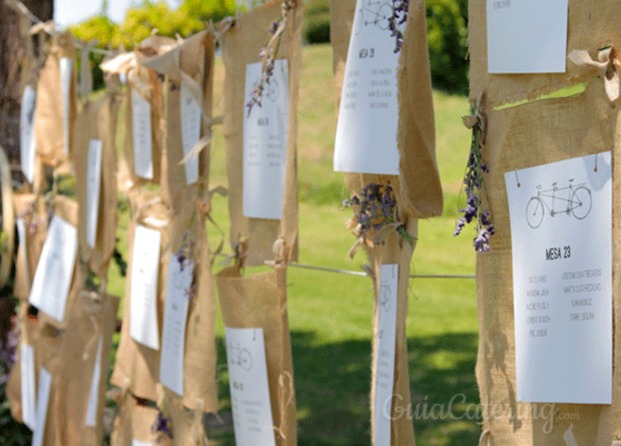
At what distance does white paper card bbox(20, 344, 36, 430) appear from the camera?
2.91m

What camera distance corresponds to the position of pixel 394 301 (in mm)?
1287

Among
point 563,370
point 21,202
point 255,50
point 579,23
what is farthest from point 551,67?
point 21,202

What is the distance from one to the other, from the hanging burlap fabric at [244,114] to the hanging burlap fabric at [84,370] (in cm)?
85

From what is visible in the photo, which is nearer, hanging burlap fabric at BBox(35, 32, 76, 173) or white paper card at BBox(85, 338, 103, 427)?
white paper card at BBox(85, 338, 103, 427)

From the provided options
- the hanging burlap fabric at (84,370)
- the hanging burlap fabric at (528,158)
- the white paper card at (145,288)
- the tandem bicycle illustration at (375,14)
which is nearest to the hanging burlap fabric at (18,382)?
the hanging burlap fabric at (84,370)

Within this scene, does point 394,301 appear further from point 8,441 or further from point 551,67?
point 8,441

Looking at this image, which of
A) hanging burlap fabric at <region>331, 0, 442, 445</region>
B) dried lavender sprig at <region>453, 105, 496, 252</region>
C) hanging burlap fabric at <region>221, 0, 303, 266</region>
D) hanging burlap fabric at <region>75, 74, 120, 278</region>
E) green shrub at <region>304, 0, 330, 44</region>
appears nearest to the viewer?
dried lavender sprig at <region>453, 105, 496, 252</region>

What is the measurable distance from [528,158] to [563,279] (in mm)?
141

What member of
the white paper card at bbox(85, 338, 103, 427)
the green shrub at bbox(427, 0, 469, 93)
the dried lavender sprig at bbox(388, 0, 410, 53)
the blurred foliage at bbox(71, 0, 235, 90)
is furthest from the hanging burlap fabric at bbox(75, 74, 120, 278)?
the blurred foliage at bbox(71, 0, 235, 90)

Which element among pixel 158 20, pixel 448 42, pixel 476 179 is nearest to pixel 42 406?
pixel 476 179

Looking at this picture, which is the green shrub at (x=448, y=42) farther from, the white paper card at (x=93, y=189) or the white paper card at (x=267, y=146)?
the white paper card at (x=267, y=146)

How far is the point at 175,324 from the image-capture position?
1.94 metres

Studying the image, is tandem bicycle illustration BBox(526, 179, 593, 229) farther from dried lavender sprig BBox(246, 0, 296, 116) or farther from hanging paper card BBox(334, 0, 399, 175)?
dried lavender sprig BBox(246, 0, 296, 116)

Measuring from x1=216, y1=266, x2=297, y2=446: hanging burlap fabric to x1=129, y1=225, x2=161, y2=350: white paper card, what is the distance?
1.41 feet
